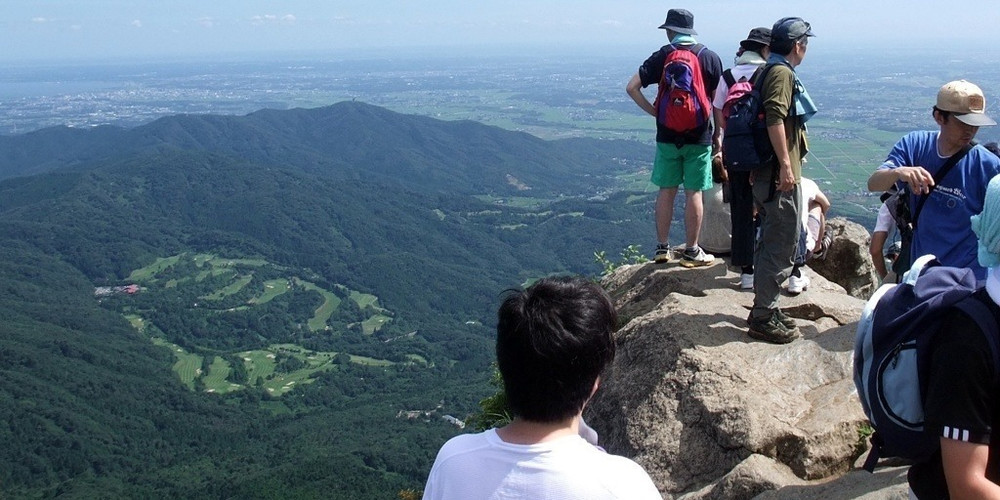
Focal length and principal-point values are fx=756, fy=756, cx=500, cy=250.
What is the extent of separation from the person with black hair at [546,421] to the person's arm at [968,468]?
97cm

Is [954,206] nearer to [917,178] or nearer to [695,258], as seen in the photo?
[917,178]

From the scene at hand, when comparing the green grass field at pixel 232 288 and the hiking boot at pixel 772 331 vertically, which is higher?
the hiking boot at pixel 772 331

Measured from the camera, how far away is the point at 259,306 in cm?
10988

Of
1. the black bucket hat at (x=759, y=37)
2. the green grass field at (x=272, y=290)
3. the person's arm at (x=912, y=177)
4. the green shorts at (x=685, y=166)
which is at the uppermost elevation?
the black bucket hat at (x=759, y=37)

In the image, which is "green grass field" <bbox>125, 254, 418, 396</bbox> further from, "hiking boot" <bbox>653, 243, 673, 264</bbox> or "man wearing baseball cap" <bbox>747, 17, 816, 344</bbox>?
"man wearing baseball cap" <bbox>747, 17, 816, 344</bbox>

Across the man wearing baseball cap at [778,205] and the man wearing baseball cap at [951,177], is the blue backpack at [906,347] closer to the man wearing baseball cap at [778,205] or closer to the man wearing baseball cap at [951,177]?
the man wearing baseball cap at [951,177]

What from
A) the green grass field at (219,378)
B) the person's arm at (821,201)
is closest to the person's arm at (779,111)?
the person's arm at (821,201)

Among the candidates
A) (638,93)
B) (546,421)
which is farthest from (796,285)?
(546,421)

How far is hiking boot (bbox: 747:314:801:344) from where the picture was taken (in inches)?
238

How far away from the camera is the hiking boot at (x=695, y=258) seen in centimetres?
816

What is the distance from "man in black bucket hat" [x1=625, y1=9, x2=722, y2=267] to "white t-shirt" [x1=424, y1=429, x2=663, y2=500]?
544 cm

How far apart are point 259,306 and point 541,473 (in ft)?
372

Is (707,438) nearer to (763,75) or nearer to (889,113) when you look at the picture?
(763,75)

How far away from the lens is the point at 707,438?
5117mm
